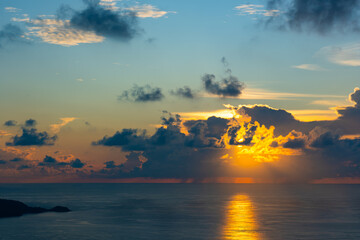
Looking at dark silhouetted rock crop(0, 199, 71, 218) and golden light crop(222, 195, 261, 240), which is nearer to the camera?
golden light crop(222, 195, 261, 240)

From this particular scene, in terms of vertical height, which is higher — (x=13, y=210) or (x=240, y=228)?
(x=13, y=210)

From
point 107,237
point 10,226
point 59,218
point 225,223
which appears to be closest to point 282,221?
point 225,223

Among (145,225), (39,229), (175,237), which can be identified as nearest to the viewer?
(175,237)

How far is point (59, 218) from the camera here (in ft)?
525

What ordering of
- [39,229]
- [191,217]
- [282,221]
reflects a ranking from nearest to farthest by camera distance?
[39,229] < [282,221] < [191,217]

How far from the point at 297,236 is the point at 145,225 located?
49126 mm

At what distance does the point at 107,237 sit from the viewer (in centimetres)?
11644

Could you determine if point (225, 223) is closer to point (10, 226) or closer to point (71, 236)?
point (71, 236)

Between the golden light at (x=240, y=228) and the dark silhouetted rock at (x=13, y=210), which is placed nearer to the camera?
the golden light at (x=240, y=228)

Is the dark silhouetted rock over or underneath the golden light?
over

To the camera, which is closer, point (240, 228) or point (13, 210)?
point (240, 228)

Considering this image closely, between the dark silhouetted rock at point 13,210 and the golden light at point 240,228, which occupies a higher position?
the dark silhouetted rock at point 13,210

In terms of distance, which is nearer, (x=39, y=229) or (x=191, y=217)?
(x=39, y=229)

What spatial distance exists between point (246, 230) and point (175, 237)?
25.5 m
